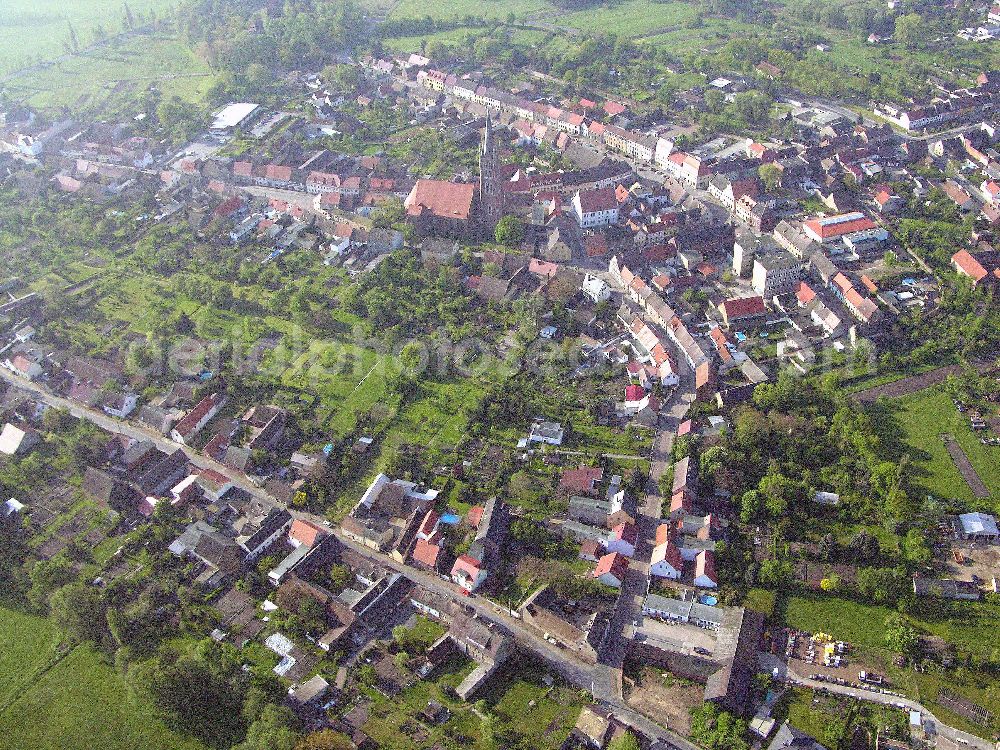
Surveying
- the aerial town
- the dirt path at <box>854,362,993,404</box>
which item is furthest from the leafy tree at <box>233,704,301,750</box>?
the dirt path at <box>854,362,993,404</box>

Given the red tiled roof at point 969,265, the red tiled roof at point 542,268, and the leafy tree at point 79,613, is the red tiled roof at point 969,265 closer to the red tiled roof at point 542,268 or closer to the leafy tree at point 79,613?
the red tiled roof at point 542,268

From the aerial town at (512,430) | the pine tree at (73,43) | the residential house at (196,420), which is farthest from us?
the pine tree at (73,43)

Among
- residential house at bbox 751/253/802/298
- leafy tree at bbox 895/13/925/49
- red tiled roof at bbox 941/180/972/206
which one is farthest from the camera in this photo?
leafy tree at bbox 895/13/925/49

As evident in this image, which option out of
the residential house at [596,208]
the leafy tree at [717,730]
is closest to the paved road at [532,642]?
the leafy tree at [717,730]

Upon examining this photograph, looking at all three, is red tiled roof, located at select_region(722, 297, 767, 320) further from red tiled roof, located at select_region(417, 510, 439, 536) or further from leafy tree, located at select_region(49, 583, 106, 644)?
leafy tree, located at select_region(49, 583, 106, 644)

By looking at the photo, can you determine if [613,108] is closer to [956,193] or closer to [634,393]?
[956,193]

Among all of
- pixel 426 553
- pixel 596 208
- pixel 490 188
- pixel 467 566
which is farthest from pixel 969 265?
pixel 426 553

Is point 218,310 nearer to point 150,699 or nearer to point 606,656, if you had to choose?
point 150,699
